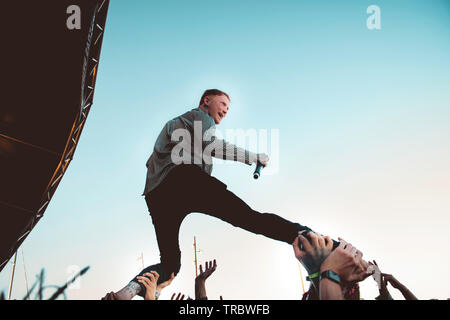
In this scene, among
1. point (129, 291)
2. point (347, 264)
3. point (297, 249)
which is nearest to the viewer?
point (347, 264)

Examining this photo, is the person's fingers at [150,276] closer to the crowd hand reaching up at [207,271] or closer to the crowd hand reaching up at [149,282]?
the crowd hand reaching up at [149,282]

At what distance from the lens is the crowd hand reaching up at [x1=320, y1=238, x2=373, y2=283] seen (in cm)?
191

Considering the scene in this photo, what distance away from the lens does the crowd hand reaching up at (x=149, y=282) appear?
2576mm

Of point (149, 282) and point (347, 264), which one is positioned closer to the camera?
point (347, 264)

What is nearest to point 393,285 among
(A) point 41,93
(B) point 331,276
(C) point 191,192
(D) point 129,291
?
(B) point 331,276

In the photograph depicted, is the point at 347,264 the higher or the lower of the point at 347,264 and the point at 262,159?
the lower

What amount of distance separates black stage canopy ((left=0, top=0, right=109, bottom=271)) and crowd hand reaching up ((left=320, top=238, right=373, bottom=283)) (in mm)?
5407

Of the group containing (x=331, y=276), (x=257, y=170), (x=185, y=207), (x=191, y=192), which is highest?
(x=257, y=170)

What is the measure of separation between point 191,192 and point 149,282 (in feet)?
2.85

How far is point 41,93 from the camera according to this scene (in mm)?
6023

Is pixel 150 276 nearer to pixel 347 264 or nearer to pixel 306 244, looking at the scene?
→ pixel 306 244
